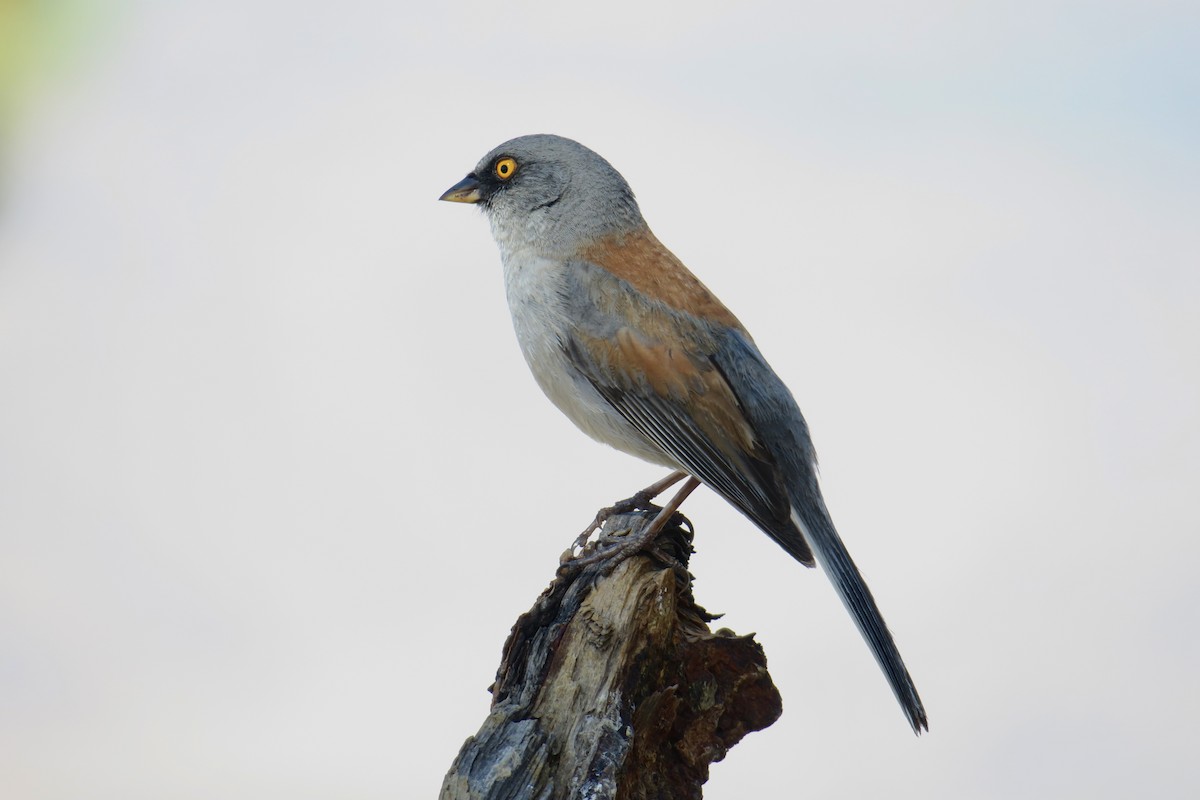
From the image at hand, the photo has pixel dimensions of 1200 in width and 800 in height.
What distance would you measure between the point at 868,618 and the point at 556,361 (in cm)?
199

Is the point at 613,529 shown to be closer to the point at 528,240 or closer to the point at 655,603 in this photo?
the point at 655,603

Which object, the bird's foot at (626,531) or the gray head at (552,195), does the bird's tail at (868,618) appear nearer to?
the bird's foot at (626,531)

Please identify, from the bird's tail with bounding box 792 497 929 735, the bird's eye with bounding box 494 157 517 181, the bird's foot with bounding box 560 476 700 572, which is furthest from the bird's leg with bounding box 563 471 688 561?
the bird's eye with bounding box 494 157 517 181

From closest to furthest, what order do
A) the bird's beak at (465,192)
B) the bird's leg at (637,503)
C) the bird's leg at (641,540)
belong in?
the bird's leg at (641,540) → the bird's leg at (637,503) → the bird's beak at (465,192)

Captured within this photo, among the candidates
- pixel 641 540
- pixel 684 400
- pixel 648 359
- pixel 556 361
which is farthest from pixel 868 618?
pixel 556 361

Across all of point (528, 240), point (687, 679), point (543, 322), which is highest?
point (528, 240)

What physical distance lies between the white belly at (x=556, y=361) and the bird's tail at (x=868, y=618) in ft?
2.84

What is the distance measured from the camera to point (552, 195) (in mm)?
6230

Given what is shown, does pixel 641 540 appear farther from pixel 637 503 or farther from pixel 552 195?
pixel 552 195

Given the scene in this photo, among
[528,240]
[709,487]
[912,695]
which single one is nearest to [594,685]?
[709,487]

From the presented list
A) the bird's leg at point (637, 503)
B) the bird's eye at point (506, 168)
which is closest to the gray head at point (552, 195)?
the bird's eye at point (506, 168)

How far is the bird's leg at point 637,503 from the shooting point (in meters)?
6.06

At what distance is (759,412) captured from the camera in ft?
18.6

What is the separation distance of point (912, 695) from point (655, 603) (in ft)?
4.12
